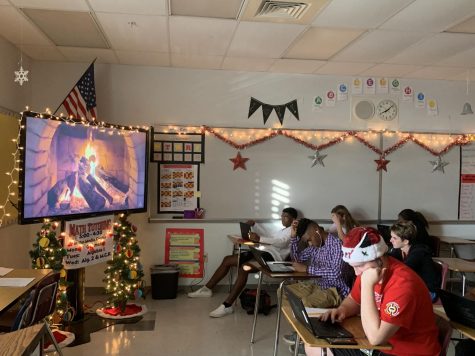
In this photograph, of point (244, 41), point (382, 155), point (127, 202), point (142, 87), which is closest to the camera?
point (244, 41)

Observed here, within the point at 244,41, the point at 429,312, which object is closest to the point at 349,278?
the point at 429,312

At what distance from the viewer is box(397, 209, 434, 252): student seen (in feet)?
17.6

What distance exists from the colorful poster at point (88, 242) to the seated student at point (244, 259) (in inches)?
53.0

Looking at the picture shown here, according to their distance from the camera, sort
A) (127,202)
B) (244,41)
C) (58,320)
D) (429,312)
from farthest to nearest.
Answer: (127,202), (244,41), (58,320), (429,312)

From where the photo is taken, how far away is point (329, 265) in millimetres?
3582

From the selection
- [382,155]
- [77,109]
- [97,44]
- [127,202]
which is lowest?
[127,202]

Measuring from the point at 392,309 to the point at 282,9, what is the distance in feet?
8.47

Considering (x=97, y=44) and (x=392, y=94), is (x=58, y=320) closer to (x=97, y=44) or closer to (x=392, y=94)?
(x=97, y=44)

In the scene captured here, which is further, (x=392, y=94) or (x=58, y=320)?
(x=392, y=94)

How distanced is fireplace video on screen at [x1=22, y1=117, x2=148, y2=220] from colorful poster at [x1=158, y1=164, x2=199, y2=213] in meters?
0.52

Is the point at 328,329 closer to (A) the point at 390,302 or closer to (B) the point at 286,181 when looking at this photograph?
(A) the point at 390,302

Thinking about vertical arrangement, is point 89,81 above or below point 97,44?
below

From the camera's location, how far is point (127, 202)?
480cm

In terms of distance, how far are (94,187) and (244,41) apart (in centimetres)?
210
